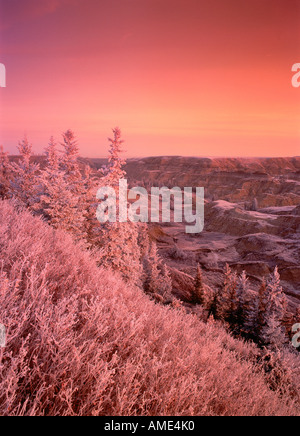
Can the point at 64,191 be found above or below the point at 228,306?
above

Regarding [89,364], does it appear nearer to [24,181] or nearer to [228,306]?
[24,181]

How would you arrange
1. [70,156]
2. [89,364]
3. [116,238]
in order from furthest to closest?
[70,156], [116,238], [89,364]

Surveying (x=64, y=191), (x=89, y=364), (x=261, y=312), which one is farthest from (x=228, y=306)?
(x=89, y=364)

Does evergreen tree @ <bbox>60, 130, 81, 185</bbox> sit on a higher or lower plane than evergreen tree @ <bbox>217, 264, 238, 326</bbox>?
higher

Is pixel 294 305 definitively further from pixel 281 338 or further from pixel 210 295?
pixel 281 338

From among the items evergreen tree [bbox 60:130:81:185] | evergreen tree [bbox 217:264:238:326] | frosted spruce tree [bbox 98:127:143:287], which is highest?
evergreen tree [bbox 60:130:81:185]

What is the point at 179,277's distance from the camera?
38.0 m

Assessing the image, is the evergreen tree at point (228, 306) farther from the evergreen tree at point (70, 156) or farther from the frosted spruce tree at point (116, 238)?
the evergreen tree at point (70, 156)

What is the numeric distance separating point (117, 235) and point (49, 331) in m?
13.8

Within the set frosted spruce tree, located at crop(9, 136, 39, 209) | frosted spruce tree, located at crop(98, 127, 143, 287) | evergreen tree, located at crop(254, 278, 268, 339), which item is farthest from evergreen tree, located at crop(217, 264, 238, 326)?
frosted spruce tree, located at crop(9, 136, 39, 209)

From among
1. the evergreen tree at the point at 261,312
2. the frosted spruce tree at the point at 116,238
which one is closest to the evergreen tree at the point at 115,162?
the frosted spruce tree at the point at 116,238

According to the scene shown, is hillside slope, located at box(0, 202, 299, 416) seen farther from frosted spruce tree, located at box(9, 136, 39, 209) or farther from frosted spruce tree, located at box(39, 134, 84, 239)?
frosted spruce tree, located at box(9, 136, 39, 209)

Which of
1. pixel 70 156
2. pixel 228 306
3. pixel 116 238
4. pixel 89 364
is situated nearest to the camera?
pixel 89 364
